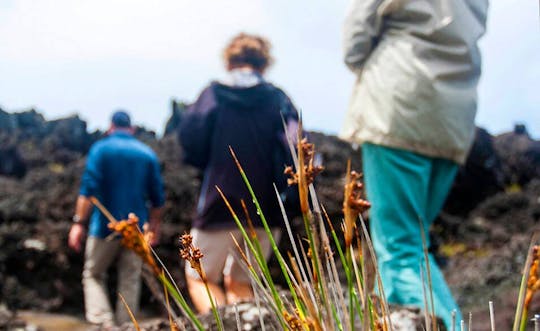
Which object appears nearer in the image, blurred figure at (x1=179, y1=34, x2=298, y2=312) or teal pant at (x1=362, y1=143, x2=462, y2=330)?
teal pant at (x1=362, y1=143, x2=462, y2=330)

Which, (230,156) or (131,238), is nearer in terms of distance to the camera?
(131,238)

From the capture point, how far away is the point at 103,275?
471 cm

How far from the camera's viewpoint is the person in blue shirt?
4.44 meters

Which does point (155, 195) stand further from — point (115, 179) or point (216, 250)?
point (216, 250)

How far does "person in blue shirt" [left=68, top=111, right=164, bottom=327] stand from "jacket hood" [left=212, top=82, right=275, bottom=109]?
1042mm

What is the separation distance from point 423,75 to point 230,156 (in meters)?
1.26

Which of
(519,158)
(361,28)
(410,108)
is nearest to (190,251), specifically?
(410,108)

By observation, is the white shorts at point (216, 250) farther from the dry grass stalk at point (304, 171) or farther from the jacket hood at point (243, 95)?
the dry grass stalk at point (304, 171)

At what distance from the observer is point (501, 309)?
420 centimetres

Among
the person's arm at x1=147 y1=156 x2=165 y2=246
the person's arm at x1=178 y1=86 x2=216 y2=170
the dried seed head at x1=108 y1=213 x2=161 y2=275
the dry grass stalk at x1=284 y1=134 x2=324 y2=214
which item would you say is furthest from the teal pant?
the dried seed head at x1=108 y1=213 x2=161 y2=275

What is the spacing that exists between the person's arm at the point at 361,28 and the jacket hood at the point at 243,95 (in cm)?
75

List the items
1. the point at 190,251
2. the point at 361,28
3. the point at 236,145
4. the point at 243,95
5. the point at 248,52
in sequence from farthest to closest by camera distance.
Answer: the point at 248,52 → the point at 243,95 → the point at 236,145 → the point at 361,28 → the point at 190,251

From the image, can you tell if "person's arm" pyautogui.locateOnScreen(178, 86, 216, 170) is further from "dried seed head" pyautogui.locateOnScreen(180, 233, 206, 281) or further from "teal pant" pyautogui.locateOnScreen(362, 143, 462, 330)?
"dried seed head" pyautogui.locateOnScreen(180, 233, 206, 281)

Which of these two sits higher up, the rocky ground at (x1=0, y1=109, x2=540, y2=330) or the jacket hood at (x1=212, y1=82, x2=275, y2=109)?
the jacket hood at (x1=212, y1=82, x2=275, y2=109)
